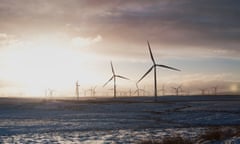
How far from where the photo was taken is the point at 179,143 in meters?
27.2

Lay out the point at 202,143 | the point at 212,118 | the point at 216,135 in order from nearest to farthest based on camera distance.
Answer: the point at 202,143
the point at 216,135
the point at 212,118

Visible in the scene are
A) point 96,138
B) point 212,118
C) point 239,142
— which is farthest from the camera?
point 212,118

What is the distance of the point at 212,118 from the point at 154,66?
6422 cm

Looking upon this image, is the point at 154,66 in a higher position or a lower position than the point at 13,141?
higher

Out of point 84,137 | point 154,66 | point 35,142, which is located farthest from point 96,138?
point 154,66

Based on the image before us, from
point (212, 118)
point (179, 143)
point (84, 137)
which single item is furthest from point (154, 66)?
point (179, 143)

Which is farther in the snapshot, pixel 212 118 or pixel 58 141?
pixel 212 118

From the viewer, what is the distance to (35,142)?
3291 centimetres

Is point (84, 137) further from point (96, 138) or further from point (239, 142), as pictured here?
point (239, 142)

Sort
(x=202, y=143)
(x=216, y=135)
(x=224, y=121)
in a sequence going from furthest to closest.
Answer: (x=224, y=121) < (x=216, y=135) < (x=202, y=143)

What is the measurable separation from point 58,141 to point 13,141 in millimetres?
3749

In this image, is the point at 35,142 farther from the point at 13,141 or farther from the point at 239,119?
the point at 239,119

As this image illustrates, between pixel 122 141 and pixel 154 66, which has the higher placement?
pixel 154 66

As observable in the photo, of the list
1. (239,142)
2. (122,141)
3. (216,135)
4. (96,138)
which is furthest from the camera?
(96,138)
